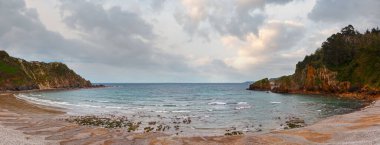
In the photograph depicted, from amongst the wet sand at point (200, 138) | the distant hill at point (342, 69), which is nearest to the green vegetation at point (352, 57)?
the distant hill at point (342, 69)

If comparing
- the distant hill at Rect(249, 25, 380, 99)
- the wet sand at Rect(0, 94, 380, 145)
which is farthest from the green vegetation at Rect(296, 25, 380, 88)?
the wet sand at Rect(0, 94, 380, 145)

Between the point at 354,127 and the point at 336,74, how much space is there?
327 ft

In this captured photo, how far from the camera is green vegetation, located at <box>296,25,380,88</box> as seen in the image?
11312 cm

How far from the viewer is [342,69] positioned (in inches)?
5118

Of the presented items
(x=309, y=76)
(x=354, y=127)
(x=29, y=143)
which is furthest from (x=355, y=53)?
(x=29, y=143)

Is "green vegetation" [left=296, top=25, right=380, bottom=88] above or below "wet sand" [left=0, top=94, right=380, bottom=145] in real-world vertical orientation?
above

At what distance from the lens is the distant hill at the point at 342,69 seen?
11325 centimetres

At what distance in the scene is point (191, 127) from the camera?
44.4 meters

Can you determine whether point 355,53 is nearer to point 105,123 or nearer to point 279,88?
point 279,88

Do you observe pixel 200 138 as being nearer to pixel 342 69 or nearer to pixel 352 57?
pixel 342 69

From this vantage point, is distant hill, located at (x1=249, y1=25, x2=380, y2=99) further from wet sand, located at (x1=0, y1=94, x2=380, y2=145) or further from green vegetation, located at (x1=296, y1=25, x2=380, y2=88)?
wet sand, located at (x1=0, y1=94, x2=380, y2=145)

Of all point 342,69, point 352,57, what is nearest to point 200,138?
point 342,69

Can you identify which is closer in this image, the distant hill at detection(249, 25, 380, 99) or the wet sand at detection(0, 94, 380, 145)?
the wet sand at detection(0, 94, 380, 145)

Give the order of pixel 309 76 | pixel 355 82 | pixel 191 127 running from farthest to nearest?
pixel 309 76 < pixel 355 82 < pixel 191 127
